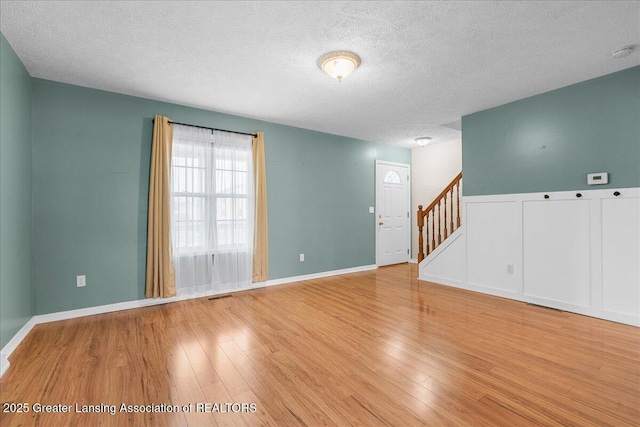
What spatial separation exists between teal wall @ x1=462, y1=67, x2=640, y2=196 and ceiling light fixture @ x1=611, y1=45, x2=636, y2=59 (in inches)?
18.3

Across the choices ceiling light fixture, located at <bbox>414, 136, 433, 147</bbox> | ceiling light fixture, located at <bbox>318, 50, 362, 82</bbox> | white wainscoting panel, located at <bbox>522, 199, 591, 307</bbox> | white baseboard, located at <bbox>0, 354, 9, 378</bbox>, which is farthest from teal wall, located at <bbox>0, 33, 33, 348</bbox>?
ceiling light fixture, located at <bbox>414, 136, 433, 147</bbox>

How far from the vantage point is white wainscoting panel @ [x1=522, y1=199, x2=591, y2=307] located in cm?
319

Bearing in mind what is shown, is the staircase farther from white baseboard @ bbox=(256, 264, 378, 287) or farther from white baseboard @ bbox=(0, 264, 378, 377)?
white baseboard @ bbox=(0, 264, 378, 377)

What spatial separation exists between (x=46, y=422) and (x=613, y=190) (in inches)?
204

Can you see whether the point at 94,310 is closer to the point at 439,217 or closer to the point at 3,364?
the point at 3,364

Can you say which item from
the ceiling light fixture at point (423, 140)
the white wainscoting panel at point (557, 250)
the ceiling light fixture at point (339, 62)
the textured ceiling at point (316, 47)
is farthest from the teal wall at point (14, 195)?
the ceiling light fixture at point (423, 140)

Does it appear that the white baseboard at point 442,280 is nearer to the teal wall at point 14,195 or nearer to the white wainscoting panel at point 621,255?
the white wainscoting panel at point 621,255

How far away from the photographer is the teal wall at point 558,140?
116 inches

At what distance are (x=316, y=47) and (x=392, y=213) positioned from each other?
438 cm

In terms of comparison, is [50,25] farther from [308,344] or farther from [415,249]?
[415,249]

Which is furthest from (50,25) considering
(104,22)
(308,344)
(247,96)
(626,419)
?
(626,419)

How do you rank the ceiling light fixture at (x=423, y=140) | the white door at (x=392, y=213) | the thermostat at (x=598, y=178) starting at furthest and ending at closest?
the white door at (x=392, y=213)
the ceiling light fixture at (x=423, y=140)
the thermostat at (x=598, y=178)

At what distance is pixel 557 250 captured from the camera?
3.40 meters

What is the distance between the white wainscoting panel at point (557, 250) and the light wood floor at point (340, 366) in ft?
1.01
